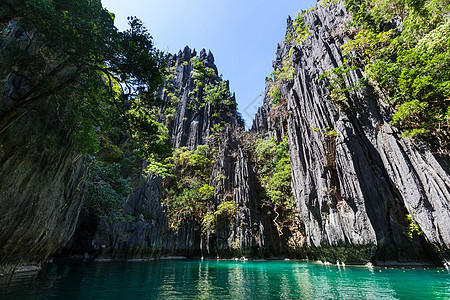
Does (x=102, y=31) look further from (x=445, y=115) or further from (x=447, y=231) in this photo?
(x=447, y=231)

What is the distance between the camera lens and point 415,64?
13.5 meters

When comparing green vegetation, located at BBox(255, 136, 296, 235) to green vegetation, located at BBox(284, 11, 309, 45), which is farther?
green vegetation, located at BBox(284, 11, 309, 45)

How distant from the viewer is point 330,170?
16.8 meters

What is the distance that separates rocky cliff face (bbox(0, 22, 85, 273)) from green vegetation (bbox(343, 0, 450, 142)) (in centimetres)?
1876

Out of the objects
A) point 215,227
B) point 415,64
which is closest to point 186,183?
point 215,227

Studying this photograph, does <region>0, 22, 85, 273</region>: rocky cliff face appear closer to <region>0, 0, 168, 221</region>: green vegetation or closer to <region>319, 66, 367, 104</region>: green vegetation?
<region>0, 0, 168, 221</region>: green vegetation

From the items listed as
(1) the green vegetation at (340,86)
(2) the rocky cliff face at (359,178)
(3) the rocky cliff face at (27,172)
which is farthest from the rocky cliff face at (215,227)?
(1) the green vegetation at (340,86)

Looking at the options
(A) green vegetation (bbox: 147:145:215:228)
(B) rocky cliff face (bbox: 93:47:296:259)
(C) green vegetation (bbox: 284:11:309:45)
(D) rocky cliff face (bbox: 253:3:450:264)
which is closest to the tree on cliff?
(B) rocky cliff face (bbox: 93:47:296:259)

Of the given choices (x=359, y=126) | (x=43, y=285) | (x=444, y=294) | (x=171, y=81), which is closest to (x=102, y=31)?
(x=43, y=285)

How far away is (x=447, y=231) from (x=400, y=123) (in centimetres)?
679

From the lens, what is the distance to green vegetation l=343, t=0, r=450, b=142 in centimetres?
1196

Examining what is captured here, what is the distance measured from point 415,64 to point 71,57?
19.1m

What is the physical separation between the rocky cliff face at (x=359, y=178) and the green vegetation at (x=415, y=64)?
103 cm

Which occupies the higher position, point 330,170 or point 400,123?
point 400,123
